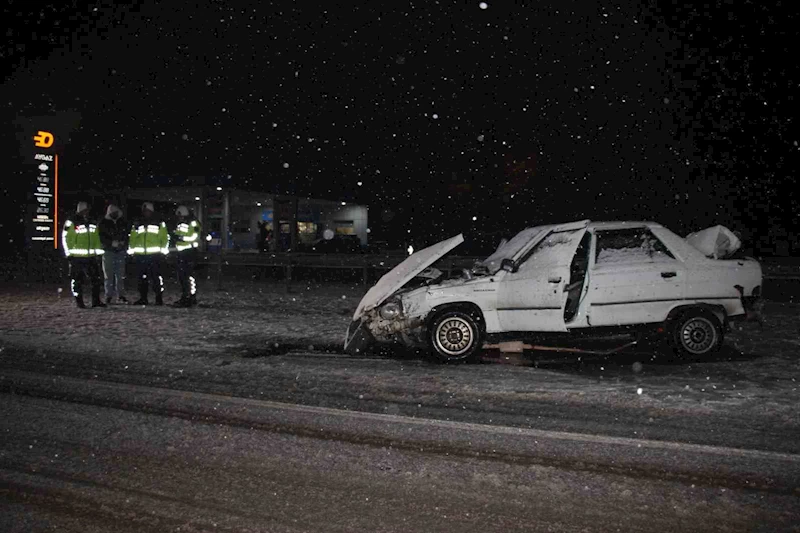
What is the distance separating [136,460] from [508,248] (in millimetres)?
5784

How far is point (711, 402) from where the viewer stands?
598cm

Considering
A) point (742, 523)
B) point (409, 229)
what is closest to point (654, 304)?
point (742, 523)

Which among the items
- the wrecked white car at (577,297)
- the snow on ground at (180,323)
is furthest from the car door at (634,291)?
the snow on ground at (180,323)

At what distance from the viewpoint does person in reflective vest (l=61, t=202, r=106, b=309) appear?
13.0 m

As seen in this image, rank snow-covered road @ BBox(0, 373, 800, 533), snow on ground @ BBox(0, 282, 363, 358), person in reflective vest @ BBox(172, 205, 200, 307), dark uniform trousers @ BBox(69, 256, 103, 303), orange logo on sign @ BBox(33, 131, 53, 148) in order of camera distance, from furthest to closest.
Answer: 1. orange logo on sign @ BBox(33, 131, 53, 148)
2. person in reflective vest @ BBox(172, 205, 200, 307)
3. dark uniform trousers @ BBox(69, 256, 103, 303)
4. snow on ground @ BBox(0, 282, 363, 358)
5. snow-covered road @ BBox(0, 373, 800, 533)

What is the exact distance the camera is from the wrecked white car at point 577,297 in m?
7.94

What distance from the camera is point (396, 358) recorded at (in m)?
8.40

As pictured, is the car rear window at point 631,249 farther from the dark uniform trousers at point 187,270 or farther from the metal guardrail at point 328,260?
the dark uniform trousers at point 187,270

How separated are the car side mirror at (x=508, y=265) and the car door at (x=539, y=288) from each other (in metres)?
0.03

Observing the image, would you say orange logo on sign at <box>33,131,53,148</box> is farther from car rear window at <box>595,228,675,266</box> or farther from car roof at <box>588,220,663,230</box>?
car roof at <box>588,220,663,230</box>

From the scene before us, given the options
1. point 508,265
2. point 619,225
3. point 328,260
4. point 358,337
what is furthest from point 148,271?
point 619,225

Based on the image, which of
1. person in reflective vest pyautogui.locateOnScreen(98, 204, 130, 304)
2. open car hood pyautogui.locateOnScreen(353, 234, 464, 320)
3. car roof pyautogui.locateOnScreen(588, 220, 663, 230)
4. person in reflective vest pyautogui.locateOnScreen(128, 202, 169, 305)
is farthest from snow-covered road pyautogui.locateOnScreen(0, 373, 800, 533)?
person in reflective vest pyautogui.locateOnScreen(98, 204, 130, 304)

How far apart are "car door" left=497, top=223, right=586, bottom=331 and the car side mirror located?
0.10 ft

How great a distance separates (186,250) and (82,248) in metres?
1.99
